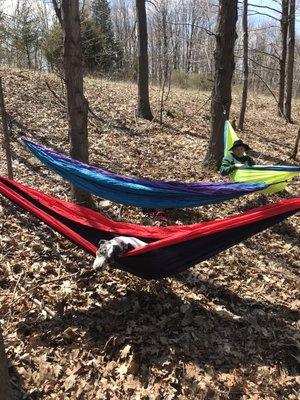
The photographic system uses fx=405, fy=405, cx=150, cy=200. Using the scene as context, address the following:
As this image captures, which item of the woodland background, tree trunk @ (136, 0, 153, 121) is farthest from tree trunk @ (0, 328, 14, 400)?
tree trunk @ (136, 0, 153, 121)

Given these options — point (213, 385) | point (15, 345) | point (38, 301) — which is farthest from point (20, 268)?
point (213, 385)

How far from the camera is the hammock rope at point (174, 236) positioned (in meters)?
3.08

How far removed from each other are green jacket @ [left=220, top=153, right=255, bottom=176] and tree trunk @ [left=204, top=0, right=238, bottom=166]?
0.74m

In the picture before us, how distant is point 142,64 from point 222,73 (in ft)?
12.3

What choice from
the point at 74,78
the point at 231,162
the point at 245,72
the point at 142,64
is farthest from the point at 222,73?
the point at 245,72

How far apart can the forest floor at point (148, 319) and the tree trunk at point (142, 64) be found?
14.6 feet

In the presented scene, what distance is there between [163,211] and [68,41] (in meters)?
2.25

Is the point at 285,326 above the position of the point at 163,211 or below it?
below

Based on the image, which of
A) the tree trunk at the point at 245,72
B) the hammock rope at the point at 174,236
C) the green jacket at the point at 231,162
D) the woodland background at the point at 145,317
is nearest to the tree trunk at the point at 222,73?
the woodland background at the point at 145,317

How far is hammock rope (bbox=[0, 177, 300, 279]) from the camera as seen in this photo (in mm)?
3082

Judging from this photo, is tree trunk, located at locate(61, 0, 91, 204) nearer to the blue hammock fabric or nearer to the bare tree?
the bare tree

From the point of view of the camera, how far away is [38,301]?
3.33m

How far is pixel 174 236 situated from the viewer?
3096 millimetres

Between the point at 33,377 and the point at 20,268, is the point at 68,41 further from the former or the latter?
the point at 33,377
